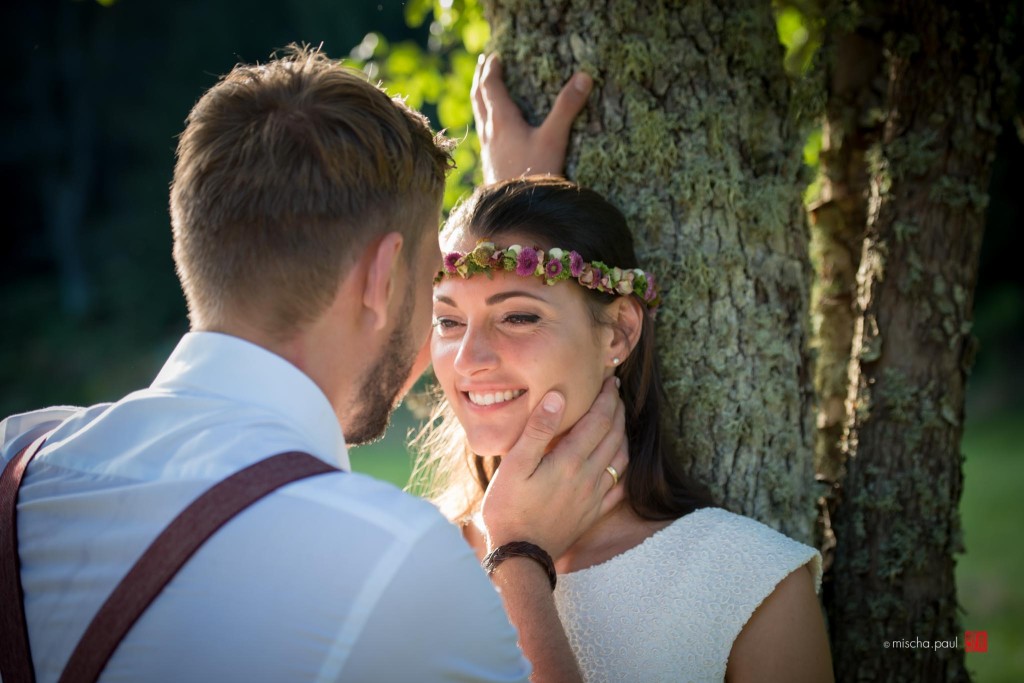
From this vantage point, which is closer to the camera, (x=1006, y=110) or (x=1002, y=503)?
(x=1006, y=110)

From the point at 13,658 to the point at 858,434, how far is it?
255 cm

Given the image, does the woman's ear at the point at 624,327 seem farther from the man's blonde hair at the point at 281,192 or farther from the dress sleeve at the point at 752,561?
the man's blonde hair at the point at 281,192

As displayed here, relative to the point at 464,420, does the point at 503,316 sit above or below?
above

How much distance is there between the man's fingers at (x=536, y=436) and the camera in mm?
2643

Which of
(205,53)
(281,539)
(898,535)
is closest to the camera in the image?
(281,539)

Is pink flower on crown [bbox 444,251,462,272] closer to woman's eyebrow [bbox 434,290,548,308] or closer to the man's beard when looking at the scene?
woman's eyebrow [bbox 434,290,548,308]

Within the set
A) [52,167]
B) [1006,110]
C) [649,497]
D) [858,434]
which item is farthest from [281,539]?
[52,167]

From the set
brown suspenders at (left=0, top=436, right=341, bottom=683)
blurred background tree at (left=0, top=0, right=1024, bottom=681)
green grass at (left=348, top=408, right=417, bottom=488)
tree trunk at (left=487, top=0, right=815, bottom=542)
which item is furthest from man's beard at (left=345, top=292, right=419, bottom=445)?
blurred background tree at (left=0, top=0, right=1024, bottom=681)

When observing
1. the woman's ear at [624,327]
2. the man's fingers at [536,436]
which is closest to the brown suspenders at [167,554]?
the man's fingers at [536,436]

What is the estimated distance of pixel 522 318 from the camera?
2754 millimetres

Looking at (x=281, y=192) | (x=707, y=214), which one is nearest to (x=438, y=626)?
(x=281, y=192)

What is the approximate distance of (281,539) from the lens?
59.4 inches

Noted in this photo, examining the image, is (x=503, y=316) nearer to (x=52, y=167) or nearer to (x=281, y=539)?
(x=281, y=539)

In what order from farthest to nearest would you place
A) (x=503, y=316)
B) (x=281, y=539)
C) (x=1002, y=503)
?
(x=1002, y=503) < (x=503, y=316) < (x=281, y=539)
